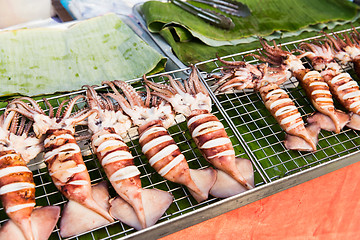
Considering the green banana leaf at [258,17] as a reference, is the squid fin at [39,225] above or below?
below

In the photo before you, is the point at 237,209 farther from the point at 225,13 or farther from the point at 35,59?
the point at 225,13

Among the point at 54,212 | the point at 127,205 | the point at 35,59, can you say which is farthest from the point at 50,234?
the point at 35,59

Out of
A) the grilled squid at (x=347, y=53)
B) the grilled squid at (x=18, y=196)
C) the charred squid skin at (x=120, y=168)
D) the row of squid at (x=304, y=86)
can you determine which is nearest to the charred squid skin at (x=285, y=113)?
the row of squid at (x=304, y=86)

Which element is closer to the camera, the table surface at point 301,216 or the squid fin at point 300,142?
the table surface at point 301,216

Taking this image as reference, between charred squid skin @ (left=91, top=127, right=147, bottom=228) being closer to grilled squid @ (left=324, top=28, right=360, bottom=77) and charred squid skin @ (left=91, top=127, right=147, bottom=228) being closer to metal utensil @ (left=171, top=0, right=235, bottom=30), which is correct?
metal utensil @ (left=171, top=0, right=235, bottom=30)

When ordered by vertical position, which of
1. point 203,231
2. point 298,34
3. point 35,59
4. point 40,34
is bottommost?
point 203,231

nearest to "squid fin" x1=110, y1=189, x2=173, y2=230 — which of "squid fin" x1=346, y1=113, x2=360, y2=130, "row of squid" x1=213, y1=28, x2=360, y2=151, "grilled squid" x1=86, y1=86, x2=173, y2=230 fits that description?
"grilled squid" x1=86, y1=86, x2=173, y2=230

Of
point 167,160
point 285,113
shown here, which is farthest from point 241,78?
point 167,160

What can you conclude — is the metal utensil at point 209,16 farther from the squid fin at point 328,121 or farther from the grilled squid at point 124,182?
the grilled squid at point 124,182

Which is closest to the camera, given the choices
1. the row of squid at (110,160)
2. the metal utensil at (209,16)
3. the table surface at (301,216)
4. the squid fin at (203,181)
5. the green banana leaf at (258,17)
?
the row of squid at (110,160)
